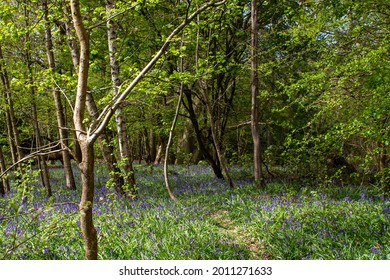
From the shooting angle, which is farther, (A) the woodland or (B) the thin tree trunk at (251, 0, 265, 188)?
(B) the thin tree trunk at (251, 0, 265, 188)

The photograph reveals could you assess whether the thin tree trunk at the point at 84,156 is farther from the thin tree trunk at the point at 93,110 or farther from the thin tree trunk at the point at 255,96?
the thin tree trunk at the point at 255,96

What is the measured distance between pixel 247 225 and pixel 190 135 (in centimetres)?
1406

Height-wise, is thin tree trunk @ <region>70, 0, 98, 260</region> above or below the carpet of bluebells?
above

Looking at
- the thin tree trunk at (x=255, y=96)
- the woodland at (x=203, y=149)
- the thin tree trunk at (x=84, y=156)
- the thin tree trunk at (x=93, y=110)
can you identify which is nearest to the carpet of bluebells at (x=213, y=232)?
the woodland at (x=203, y=149)

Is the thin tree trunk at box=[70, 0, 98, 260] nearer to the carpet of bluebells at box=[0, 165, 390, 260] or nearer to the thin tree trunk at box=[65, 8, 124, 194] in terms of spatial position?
the carpet of bluebells at box=[0, 165, 390, 260]

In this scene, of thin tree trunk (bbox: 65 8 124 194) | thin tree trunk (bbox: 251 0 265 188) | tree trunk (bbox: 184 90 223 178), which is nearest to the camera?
thin tree trunk (bbox: 65 8 124 194)

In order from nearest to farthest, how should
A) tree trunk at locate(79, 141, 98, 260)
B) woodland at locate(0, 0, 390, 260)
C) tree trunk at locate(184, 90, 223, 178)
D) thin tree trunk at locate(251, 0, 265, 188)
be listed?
tree trunk at locate(79, 141, 98, 260)
woodland at locate(0, 0, 390, 260)
thin tree trunk at locate(251, 0, 265, 188)
tree trunk at locate(184, 90, 223, 178)

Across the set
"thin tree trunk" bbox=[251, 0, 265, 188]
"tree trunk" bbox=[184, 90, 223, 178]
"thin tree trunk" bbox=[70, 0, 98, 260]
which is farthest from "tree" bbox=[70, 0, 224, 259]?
"tree trunk" bbox=[184, 90, 223, 178]

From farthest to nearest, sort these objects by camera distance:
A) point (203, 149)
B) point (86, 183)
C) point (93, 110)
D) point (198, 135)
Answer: point (203, 149), point (198, 135), point (93, 110), point (86, 183)

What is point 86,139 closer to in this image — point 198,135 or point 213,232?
point 213,232

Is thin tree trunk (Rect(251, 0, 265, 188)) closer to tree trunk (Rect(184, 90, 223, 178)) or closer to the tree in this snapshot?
tree trunk (Rect(184, 90, 223, 178))

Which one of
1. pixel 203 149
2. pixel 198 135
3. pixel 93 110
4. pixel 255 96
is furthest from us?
pixel 203 149

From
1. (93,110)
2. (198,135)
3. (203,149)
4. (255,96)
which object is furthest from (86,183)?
(203,149)
